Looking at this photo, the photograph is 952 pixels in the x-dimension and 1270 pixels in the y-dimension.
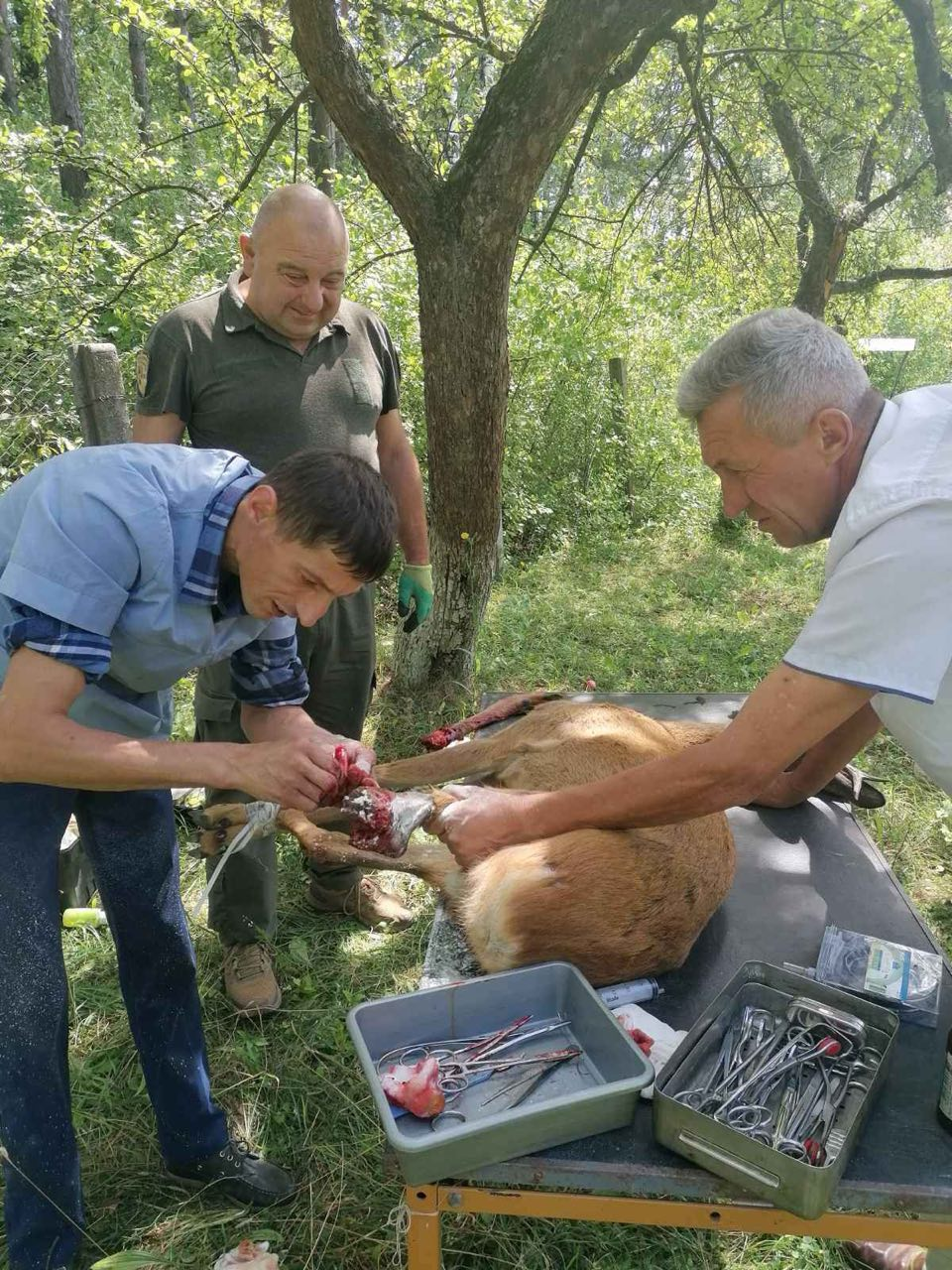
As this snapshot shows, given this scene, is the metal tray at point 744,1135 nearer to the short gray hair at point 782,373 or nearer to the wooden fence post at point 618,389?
the short gray hair at point 782,373

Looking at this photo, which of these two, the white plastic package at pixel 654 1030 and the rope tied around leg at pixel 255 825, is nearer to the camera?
the white plastic package at pixel 654 1030

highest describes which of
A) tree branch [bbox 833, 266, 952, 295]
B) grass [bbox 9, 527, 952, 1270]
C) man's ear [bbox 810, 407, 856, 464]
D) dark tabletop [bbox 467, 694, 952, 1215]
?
tree branch [bbox 833, 266, 952, 295]

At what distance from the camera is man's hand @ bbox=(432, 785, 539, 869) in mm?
2588

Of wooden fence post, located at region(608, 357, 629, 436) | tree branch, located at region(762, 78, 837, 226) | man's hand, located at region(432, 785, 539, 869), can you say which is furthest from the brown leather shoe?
tree branch, located at region(762, 78, 837, 226)

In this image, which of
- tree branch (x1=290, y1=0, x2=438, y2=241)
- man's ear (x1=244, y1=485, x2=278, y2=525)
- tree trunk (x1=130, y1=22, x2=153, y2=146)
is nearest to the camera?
man's ear (x1=244, y1=485, x2=278, y2=525)

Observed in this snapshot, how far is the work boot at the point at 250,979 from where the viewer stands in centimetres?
317

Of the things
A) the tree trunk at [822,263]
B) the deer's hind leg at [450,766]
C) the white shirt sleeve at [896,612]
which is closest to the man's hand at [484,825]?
the deer's hind leg at [450,766]

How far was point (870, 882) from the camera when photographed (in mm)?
2920

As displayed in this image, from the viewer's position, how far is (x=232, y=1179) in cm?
246

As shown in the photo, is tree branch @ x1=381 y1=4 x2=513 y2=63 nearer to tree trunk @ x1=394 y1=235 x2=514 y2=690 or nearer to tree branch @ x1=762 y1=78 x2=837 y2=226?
tree trunk @ x1=394 y1=235 x2=514 y2=690

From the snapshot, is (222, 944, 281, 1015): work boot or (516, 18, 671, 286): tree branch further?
(516, 18, 671, 286): tree branch

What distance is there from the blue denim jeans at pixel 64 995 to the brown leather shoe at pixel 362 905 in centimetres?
127

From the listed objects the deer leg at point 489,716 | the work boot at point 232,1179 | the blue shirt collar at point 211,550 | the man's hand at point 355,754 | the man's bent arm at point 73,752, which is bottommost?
the work boot at point 232,1179

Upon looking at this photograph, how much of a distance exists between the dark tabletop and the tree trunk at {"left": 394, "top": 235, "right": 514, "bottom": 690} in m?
1.58
